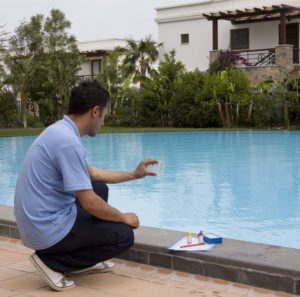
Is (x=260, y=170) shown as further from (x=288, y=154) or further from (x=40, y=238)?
(x=40, y=238)

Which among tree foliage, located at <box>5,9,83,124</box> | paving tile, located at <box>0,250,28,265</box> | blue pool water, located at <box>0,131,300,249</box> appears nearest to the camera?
paving tile, located at <box>0,250,28,265</box>

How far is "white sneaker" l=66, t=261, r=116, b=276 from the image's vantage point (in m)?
3.62

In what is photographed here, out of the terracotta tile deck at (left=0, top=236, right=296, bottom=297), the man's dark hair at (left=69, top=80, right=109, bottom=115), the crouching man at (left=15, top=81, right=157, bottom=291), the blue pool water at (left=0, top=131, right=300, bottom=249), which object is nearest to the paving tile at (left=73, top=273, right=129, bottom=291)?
the terracotta tile deck at (left=0, top=236, right=296, bottom=297)

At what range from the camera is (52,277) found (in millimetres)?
3348

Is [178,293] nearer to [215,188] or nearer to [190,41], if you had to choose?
Answer: [215,188]

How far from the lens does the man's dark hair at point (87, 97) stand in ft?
10.8

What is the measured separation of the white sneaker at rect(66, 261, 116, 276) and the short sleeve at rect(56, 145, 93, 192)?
747 mm

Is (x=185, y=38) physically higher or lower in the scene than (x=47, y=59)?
higher

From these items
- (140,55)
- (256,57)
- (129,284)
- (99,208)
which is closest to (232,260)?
(129,284)

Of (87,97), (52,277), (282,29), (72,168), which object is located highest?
(282,29)

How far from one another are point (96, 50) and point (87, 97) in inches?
1388

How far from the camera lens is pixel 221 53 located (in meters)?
27.6

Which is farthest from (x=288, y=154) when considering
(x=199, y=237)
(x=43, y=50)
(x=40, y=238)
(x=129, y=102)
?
(x=43, y=50)

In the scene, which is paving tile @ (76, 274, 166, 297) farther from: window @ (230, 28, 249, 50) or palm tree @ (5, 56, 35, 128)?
window @ (230, 28, 249, 50)
